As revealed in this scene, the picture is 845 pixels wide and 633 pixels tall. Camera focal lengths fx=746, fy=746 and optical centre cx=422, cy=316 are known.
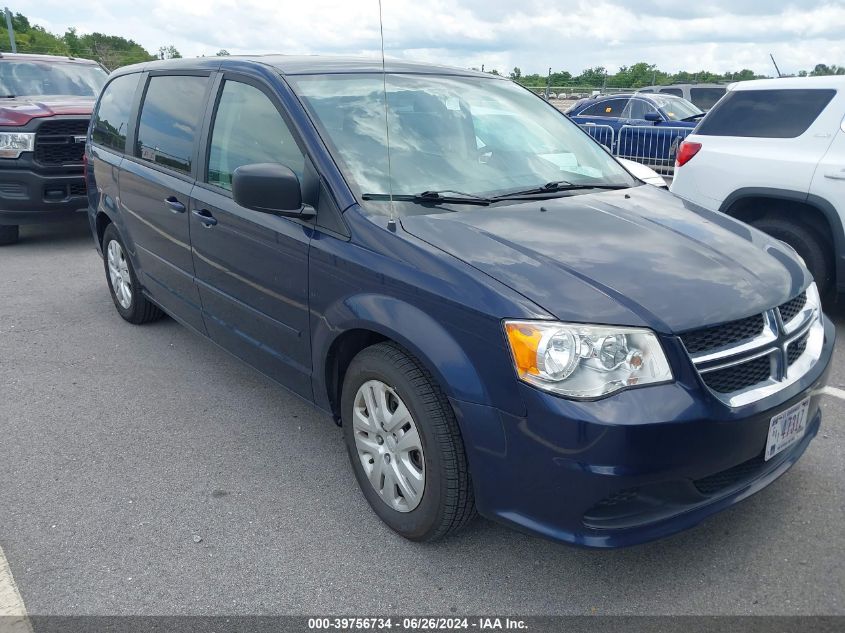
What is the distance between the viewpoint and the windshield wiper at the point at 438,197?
119 inches

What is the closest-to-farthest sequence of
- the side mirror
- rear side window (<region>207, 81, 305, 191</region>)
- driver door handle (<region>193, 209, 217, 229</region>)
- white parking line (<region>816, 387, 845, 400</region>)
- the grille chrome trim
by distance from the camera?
the grille chrome trim
the side mirror
rear side window (<region>207, 81, 305, 191</region>)
driver door handle (<region>193, 209, 217, 229</region>)
white parking line (<region>816, 387, 845, 400</region>)

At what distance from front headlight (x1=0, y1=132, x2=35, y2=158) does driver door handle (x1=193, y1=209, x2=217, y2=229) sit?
505 cm

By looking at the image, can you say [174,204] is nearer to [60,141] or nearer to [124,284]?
[124,284]

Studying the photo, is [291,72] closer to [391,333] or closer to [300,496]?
[391,333]

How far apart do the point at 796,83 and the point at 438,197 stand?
13.2ft

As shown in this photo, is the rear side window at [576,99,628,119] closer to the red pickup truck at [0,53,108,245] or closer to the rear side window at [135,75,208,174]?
the red pickup truck at [0,53,108,245]

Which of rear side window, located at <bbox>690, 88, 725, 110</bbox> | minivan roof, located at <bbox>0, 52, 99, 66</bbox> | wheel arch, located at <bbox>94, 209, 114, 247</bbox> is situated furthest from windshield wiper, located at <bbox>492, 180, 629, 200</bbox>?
rear side window, located at <bbox>690, 88, 725, 110</bbox>

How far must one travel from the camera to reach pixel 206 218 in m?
3.79

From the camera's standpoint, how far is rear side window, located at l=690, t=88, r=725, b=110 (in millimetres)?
19438

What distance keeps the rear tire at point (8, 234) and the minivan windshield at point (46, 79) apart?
1.85 m

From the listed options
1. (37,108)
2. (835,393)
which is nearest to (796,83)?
(835,393)

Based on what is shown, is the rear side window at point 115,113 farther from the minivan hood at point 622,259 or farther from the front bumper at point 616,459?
the front bumper at point 616,459

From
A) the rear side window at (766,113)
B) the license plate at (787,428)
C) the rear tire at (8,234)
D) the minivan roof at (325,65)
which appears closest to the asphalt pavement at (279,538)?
the license plate at (787,428)

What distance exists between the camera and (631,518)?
7.86 feet
